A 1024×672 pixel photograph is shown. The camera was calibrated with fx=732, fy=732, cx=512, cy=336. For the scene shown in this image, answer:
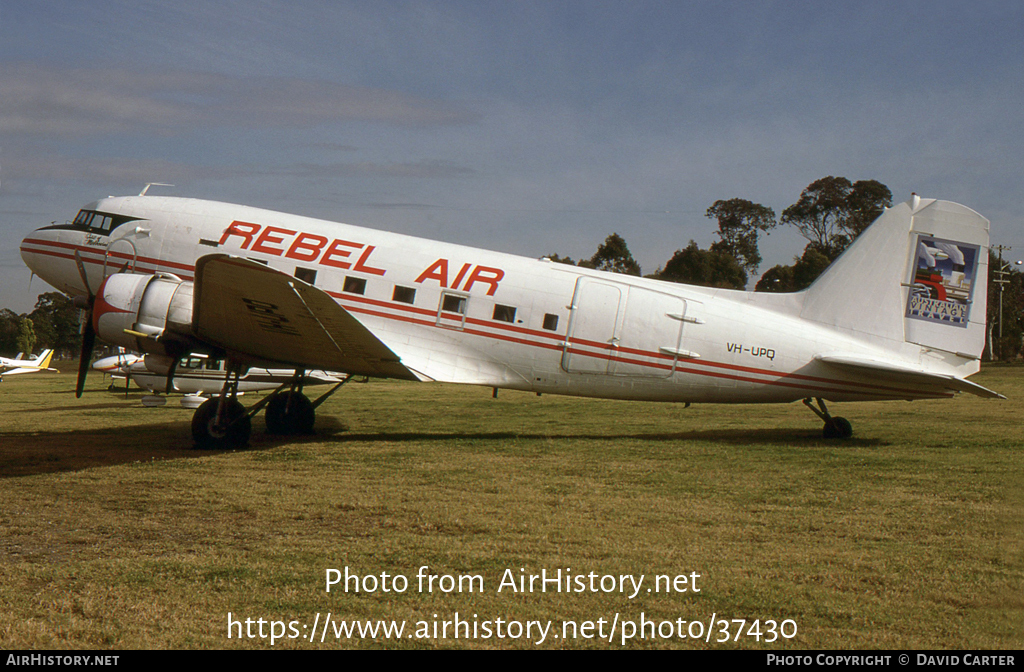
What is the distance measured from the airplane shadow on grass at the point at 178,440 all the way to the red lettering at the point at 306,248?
3047 millimetres

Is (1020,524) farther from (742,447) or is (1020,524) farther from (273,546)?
(273,546)

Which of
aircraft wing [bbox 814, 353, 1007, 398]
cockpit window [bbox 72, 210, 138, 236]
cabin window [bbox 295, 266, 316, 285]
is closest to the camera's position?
Answer: aircraft wing [bbox 814, 353, 1007, 398]

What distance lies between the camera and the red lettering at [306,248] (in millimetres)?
11953

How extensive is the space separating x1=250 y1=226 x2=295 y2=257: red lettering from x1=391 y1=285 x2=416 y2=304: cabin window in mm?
1986

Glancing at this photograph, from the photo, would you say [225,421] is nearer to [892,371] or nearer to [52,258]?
[52,258]

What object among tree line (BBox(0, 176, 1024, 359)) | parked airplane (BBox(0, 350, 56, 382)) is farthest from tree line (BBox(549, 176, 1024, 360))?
parked airplane (BBox(0, 350, 56, 382))

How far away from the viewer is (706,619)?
13.8ft

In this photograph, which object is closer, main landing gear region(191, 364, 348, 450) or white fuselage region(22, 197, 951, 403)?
main landing gear region(191, 364, 348, 450)

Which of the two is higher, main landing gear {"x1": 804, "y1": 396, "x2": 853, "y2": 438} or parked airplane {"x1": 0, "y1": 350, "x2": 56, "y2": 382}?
main landing gear {"x1": 804, "y1": 396, "x2": 853, "y2": 438}

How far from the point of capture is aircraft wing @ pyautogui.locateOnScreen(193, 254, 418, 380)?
9.23 meters

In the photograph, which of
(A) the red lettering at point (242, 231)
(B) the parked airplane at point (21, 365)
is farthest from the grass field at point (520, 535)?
(B) the parked airplane at point (21, 365)

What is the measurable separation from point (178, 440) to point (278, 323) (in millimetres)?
3428

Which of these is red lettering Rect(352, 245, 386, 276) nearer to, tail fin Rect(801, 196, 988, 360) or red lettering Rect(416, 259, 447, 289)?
red lettering Rect(416, 259, 447, 289)

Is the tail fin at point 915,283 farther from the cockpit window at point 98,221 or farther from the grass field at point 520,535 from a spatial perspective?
the cockpit window at point 98,221
